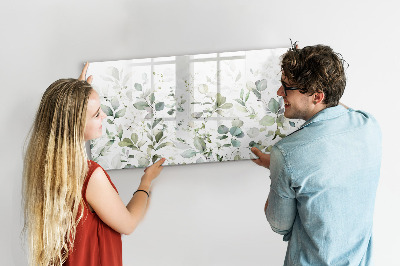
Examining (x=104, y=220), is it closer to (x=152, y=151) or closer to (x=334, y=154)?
(x=152, y=151)

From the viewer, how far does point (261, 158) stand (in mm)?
1713

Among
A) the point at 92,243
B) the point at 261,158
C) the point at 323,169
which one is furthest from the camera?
the point at 261,158

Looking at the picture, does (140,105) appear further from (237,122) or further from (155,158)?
(237,122)

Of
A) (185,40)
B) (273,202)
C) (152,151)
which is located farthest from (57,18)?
(273,202)

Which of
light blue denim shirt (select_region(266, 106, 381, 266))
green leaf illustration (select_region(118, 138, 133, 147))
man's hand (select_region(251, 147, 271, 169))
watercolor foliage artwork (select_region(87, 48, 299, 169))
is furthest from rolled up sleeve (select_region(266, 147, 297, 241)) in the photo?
green leaf illustration (select_region(118, 138, 133, 147))

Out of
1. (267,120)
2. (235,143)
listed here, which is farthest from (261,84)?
(235,143)

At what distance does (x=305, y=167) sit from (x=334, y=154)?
0.32ft

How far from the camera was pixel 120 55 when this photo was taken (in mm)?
1721

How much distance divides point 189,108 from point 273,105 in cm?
37

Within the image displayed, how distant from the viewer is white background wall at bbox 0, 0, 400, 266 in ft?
5.58

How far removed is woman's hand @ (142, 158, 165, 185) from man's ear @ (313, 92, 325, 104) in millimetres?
741

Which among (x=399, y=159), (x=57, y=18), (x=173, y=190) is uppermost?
(x=57, y=18)

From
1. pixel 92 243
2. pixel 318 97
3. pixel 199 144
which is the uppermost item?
pixel 318 97

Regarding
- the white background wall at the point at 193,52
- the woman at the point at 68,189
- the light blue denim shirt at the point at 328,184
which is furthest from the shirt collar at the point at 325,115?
the woman at the point at 68,189
